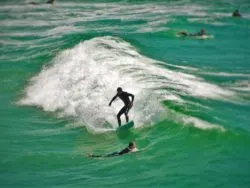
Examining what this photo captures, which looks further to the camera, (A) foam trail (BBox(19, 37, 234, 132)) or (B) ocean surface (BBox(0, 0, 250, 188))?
(A) foam trail (BBox(19, 37, 234, 132))

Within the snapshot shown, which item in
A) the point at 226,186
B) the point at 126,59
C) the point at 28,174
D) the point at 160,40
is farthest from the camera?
the point at 160,40

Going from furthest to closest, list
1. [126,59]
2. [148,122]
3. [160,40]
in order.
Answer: [160,40] < [126,59] < [148,122]

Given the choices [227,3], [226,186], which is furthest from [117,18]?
[226,186]

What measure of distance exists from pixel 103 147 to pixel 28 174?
272cm

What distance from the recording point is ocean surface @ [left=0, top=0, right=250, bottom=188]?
1310 centimetres

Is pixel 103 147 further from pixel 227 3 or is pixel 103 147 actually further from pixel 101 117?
pixel 227 3

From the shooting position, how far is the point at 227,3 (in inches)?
2000

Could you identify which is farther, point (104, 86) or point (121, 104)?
point (104, 86)

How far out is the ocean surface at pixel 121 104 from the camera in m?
13.1

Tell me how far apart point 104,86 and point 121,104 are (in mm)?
1824

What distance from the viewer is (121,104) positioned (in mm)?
20266

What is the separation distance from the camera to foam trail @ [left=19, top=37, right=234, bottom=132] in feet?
61.2

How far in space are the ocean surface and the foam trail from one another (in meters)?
0.05

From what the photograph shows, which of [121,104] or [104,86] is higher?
[104,86]
